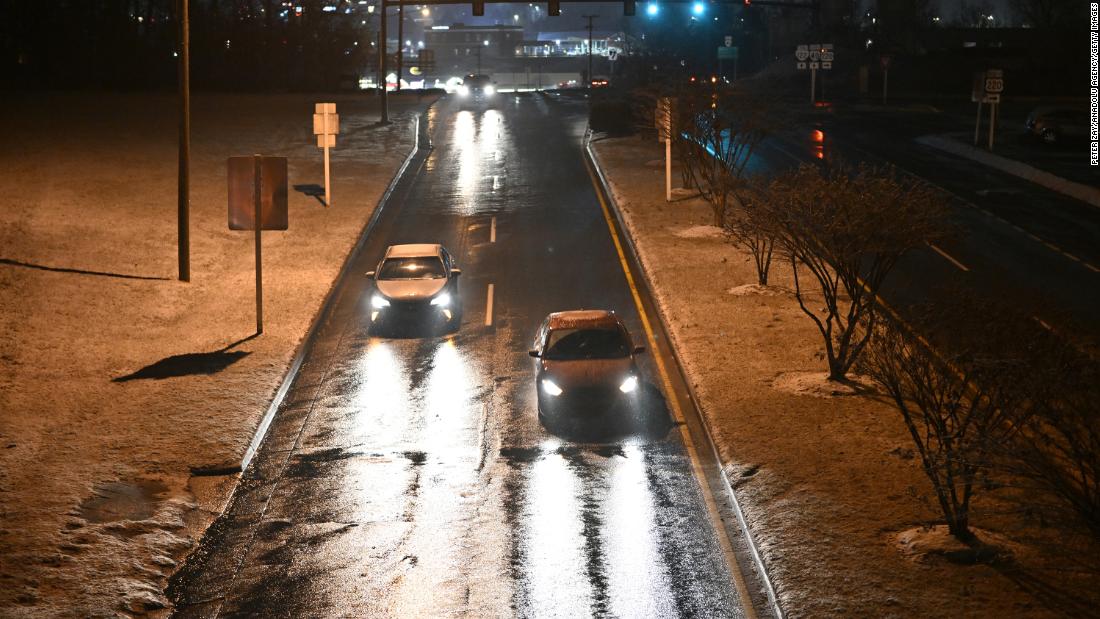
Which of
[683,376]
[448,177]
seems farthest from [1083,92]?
[683,376]

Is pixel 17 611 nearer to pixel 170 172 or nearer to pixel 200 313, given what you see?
pixel 200 313

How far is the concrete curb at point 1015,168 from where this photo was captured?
40031 millimetres

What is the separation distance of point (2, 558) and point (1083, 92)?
8475 centimetres

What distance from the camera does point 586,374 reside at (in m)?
18.6

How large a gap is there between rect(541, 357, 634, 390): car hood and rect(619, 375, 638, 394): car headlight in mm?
70

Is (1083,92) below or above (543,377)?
above

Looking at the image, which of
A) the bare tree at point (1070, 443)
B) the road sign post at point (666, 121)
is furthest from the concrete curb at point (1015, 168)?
the bare tree at point (1070, 443)

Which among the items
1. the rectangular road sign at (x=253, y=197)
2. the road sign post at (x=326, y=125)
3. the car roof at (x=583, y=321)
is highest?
the road sign post at (x=326, y=125)

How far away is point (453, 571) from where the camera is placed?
12711 millimetres

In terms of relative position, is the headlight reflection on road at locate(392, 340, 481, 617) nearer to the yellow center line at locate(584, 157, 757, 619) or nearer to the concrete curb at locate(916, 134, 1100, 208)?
the yellow center line at locate(584, 157, 757, 619)

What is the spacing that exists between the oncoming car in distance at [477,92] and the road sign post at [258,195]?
55.1 m

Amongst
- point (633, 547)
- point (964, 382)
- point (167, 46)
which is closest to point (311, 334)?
point (633, 547)

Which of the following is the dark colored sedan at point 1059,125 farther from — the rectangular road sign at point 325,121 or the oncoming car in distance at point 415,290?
the oncoming car in distance at point 415,290

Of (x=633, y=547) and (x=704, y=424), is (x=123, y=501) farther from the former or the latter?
(x=704, y=424)
